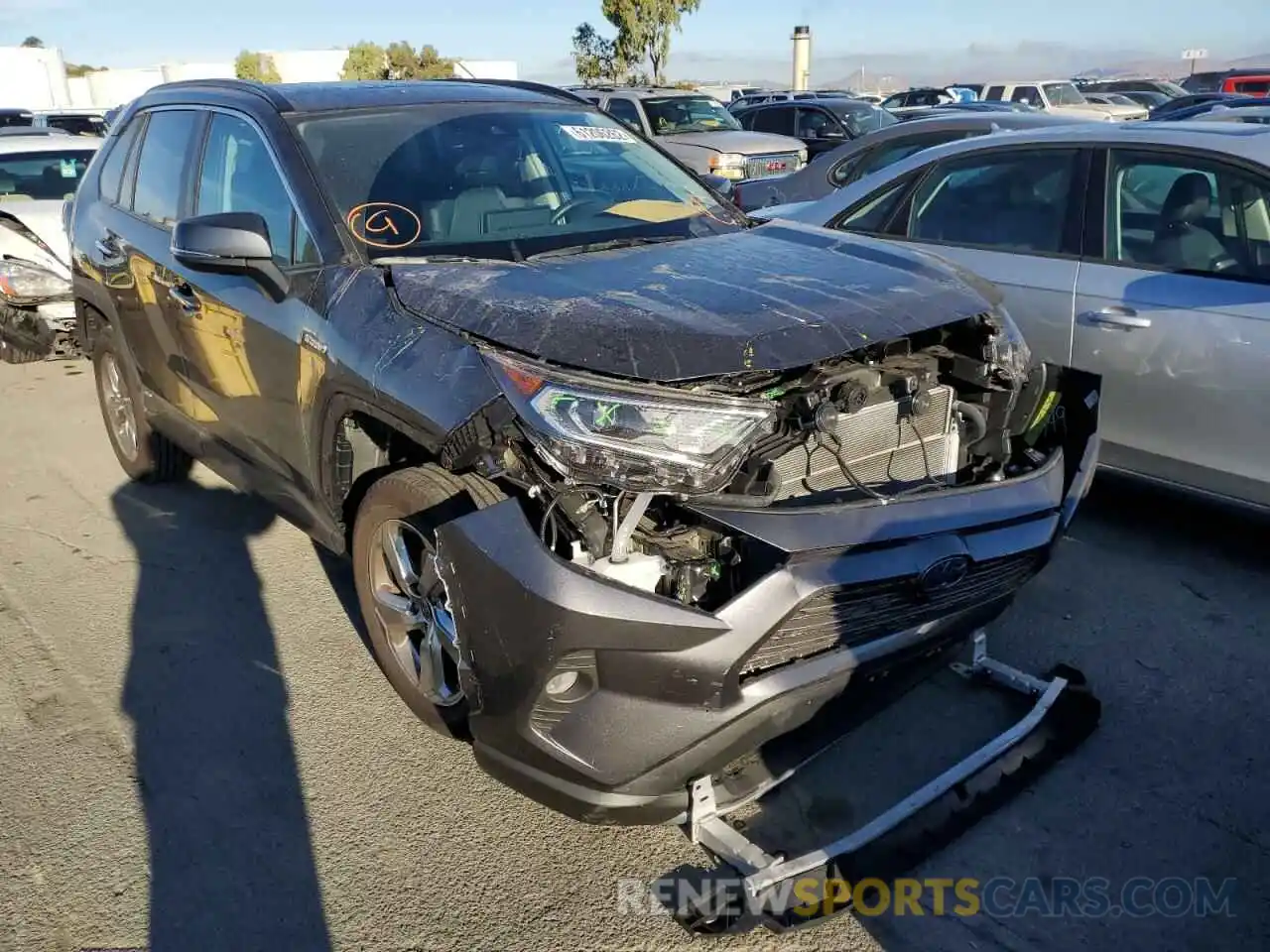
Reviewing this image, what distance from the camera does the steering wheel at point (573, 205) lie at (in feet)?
12.2

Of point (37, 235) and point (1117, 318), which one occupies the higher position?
point (37, 235)

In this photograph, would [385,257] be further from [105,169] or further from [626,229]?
[105,169]

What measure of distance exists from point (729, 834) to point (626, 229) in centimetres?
210

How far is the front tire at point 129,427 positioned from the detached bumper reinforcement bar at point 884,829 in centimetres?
366

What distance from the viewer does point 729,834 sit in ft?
8.59

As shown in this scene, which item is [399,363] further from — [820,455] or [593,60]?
[593,60]

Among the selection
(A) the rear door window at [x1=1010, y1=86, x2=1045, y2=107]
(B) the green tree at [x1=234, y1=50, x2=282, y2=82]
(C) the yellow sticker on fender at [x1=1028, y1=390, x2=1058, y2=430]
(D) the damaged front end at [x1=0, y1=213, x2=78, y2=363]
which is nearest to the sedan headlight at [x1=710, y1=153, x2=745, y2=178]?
→ (D) the damaged front end at [x1=0, y1=213, x2=78, y2=363]

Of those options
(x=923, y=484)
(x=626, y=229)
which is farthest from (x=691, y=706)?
(x=626, y=229)

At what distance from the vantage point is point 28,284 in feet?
25.1

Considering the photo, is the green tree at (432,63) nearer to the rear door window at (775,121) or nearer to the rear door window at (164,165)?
the rear door window at (775,121)

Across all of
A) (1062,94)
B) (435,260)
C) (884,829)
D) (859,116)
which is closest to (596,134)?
(435,260)

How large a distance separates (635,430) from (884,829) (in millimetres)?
1174

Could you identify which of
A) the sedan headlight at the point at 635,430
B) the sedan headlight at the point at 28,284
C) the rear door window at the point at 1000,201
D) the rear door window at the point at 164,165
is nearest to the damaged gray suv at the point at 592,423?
the sedan headlight at the point at 635,430

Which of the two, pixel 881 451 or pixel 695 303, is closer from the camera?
pixel 695 303
